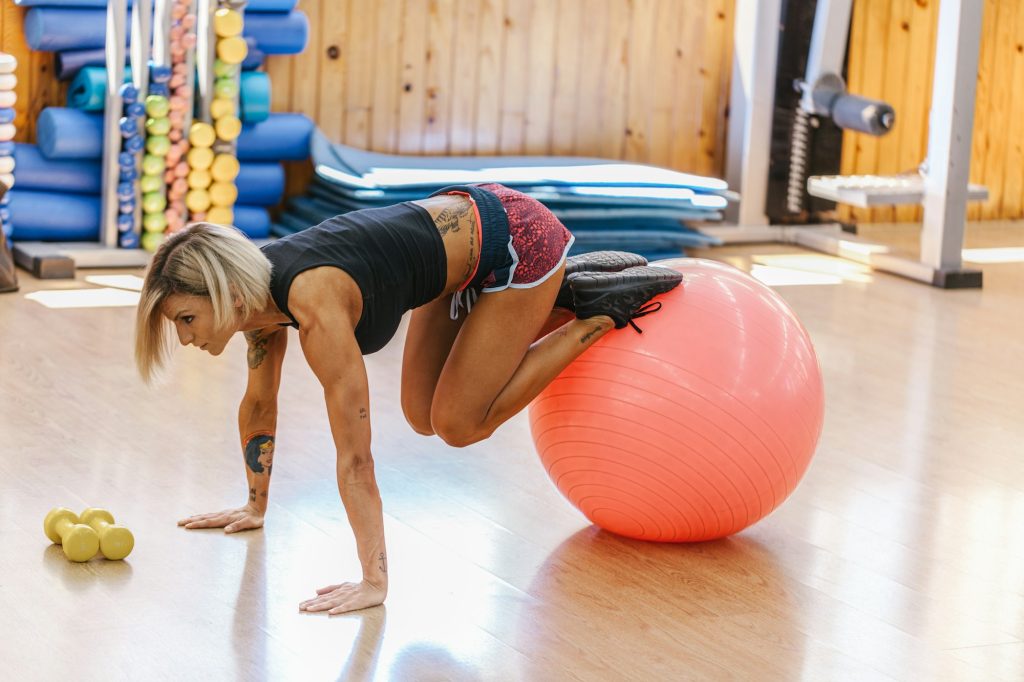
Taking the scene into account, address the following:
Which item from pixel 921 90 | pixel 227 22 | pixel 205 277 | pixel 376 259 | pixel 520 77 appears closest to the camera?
pixel 205 277

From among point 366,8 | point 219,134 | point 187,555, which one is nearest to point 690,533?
point 187,555

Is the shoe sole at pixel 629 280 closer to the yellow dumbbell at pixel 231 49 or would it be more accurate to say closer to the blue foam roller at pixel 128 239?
the yellow dumbbell at pixel 231 49

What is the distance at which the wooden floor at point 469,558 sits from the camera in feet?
9.12

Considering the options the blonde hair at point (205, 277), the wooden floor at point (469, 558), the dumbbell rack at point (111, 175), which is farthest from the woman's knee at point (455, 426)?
the dumbbell rack at point (111, 175)

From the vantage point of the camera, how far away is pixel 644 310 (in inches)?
128

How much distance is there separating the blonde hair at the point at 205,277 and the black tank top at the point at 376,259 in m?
0.06

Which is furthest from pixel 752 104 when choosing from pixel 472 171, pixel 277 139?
pixel 277 139

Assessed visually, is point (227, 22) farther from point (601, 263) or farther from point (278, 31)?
point (601, 263)

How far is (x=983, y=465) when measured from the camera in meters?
4.18

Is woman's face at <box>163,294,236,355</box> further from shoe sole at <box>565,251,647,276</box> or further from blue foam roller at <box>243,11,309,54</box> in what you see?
blue foam roller at <box>243,11,309,54</box>

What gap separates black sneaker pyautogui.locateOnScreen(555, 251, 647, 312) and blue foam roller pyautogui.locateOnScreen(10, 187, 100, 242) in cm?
361

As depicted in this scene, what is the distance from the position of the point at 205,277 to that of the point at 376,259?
1.22 feet

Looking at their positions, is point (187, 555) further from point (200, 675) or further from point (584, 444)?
point (584, 444)

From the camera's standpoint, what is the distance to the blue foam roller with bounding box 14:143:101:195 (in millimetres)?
6160
